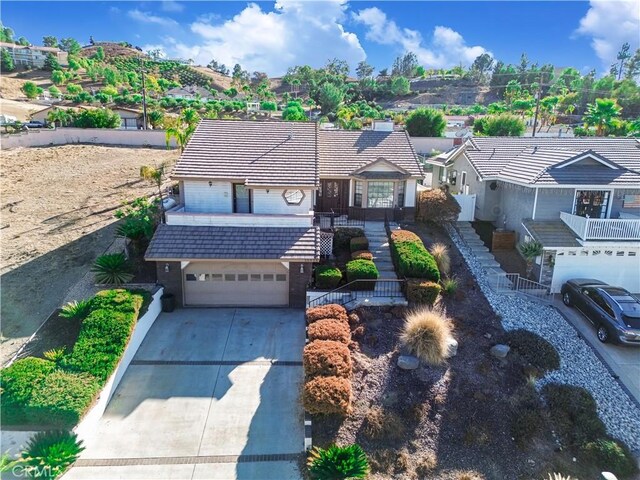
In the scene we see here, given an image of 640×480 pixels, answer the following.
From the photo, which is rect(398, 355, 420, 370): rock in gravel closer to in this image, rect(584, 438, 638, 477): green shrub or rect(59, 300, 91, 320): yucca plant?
rect(584, 438, 638, 477): green shrub

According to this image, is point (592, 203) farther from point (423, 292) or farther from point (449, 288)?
point (423, 292)

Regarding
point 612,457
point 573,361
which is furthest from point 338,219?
point 612,457

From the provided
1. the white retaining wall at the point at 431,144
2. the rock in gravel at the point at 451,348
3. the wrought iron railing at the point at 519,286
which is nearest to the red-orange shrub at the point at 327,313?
the rock in gravel at the point at 451,348

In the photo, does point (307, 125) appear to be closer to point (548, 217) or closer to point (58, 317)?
point (548, 217)

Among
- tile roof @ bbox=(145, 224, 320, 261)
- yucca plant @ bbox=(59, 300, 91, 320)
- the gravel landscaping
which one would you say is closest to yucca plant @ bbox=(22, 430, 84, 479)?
yucca plant @ bbox=(59, 300, 91, 320)

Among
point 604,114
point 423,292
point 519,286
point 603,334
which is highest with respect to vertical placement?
point 604,114
